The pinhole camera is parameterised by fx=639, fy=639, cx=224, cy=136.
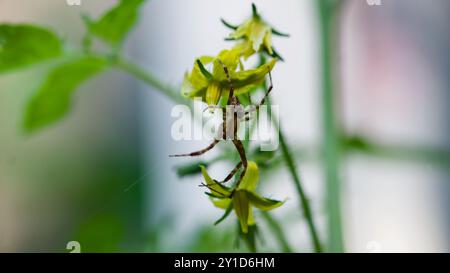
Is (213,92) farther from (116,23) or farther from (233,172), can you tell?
(116,23)

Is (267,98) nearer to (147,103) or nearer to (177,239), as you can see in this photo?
(177,239)

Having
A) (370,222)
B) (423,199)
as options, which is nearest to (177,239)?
(370,222)

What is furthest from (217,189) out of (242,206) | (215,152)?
(215,152)

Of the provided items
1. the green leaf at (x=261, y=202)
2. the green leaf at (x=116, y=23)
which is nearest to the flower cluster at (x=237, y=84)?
the green leaf at (x=261, y=202)

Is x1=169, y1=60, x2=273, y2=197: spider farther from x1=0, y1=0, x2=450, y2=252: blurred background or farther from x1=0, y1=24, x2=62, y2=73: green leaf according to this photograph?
x1=0, y1=24, x2=62, y2=73: green leaf

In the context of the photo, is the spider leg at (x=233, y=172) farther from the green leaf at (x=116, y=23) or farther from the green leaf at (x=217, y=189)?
the green leaf at (x=116, y=23)

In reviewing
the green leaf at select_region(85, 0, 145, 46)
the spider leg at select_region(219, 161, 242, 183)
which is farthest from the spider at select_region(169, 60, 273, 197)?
the green leaf at select_region(85, 0, 145, 46)

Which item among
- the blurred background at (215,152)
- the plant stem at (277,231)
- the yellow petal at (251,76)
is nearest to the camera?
the yellow petal at (251,76)
